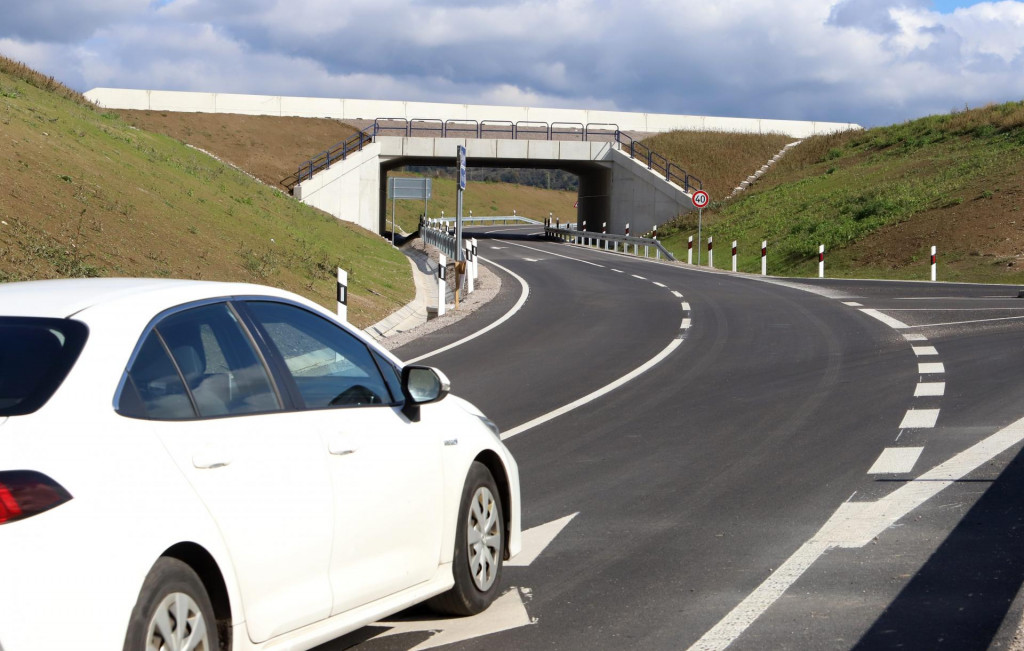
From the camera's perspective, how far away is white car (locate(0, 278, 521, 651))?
347cm

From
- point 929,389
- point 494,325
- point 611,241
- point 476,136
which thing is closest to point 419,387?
point 929,389

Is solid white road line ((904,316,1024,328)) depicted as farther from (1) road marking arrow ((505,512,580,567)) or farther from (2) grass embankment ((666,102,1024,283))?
(2) grass embankment ((666,102,1024,283))

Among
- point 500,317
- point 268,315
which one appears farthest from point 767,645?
point 500,317

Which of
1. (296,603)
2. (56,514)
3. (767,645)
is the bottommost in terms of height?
(767,645)

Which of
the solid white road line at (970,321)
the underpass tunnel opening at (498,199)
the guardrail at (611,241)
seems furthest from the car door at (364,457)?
Answer: the underpass tunnel opening at (498,199)

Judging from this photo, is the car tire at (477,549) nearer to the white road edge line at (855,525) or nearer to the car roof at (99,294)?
the white road edge line at (855,525)

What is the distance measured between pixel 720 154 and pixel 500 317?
55302mm

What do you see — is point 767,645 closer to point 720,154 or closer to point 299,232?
point 299,232

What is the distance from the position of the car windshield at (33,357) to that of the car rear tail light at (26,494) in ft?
0.88

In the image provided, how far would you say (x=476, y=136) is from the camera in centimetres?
7000

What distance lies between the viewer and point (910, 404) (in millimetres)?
11711

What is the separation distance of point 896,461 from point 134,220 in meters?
17.1

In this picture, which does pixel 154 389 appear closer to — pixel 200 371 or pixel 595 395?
pixel 200 371

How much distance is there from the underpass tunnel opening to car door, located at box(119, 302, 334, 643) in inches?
2252
